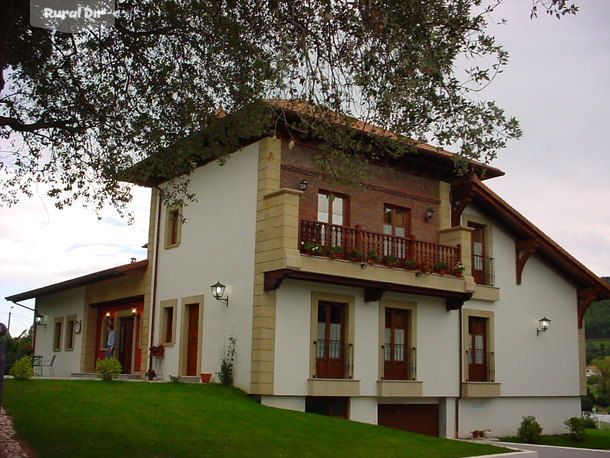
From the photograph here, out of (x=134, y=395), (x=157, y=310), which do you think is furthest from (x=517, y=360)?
Result: (x=134, y=395)

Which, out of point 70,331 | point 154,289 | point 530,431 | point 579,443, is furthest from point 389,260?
point 70,331

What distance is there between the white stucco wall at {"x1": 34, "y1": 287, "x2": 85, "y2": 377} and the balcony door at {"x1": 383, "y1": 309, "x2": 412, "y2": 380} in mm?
11713

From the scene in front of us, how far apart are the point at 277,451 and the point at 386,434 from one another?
151 inches

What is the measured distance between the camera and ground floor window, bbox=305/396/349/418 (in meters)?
18.5

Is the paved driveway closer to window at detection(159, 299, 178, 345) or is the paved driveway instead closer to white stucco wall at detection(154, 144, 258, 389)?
white stucco wall at detection(154, 144, 258, 389)

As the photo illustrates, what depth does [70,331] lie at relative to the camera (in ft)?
90.9

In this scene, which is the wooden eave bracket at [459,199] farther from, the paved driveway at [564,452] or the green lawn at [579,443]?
the paved driveway at [564,452]

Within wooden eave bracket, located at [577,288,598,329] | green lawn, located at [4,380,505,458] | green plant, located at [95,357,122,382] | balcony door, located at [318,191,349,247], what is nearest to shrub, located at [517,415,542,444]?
wooden eave bracket, located at [577,288,598,329]

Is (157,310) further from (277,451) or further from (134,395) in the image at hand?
(277,451)

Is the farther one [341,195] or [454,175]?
[454,175]

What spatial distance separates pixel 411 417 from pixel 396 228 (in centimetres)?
516

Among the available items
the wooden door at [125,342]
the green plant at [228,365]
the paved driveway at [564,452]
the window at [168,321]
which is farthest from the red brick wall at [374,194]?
the wooden door at [125,342]

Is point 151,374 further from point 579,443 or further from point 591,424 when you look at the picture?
point 591,424

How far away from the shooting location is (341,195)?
64.2 feet
